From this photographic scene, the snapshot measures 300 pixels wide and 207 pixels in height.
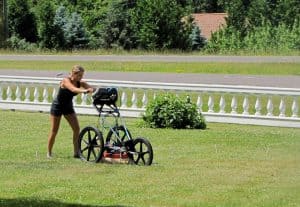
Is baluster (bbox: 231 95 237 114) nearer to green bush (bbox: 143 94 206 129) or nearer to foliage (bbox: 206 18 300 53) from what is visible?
green bush (bbox: 143 94 206 129)

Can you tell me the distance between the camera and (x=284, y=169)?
11539 mm

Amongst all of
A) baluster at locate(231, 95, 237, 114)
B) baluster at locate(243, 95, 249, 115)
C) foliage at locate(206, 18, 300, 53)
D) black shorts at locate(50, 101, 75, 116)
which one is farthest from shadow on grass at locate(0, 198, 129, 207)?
foliage at locate(206, 18, 300, 53)

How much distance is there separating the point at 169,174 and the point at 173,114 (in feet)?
21.4

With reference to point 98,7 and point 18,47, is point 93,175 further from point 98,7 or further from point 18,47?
point 98,7

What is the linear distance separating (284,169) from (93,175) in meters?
3.03

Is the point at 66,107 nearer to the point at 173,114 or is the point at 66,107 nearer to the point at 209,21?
the point at 173,114

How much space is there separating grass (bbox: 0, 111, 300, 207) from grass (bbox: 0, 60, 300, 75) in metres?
13.0

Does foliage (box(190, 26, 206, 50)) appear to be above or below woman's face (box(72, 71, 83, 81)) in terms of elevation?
below

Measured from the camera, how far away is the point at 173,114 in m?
17.5

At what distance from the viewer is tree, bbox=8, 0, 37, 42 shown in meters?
55.4

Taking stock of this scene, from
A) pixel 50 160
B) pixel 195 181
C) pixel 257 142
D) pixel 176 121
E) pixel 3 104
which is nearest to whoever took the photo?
A: pixel 195 181

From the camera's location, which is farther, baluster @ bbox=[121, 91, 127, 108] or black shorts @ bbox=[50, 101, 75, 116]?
baluster @ bbox=[121, 91, 127, 108]

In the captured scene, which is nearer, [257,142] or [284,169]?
[284,169]

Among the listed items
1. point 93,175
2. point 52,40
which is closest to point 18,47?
point 52,40
